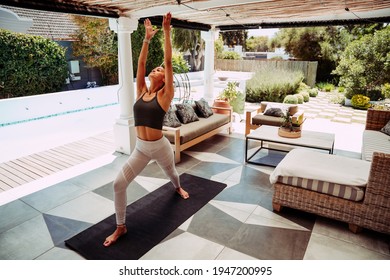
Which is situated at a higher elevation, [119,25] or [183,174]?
[119,25]

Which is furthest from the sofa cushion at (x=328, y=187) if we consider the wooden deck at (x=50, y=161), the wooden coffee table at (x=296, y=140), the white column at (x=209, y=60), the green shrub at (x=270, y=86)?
the green shrub at (x=270, y=86)

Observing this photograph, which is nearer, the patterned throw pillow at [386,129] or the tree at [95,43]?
the patterned throw pillow at [386,129]

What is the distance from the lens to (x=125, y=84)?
18.1 ft

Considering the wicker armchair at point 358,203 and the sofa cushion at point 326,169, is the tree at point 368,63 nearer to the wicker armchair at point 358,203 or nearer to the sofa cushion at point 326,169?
the sofa cushion at point 326,169

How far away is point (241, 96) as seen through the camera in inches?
345

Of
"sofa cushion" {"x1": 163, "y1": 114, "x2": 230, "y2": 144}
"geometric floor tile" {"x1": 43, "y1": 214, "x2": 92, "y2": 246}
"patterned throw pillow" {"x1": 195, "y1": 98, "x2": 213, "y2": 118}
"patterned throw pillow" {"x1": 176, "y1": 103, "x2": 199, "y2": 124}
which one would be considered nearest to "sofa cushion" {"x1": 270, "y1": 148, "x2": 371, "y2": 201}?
"sofa cushion" {"x1": 163, "y1": 114, "x2": 230, "y2": 144}

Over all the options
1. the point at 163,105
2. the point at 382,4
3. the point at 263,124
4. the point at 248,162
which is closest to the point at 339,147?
the point at 263,124

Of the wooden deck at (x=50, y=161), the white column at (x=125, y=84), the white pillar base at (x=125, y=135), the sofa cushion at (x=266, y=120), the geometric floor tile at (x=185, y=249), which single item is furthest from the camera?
the sofa cushion at (x=266, y=120)

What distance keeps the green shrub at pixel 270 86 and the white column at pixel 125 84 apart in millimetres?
6570

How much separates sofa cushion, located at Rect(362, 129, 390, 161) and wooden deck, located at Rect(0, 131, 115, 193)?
14.6ft

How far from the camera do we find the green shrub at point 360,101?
10.3m

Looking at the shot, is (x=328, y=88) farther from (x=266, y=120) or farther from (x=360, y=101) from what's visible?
(x=266, y=120)
